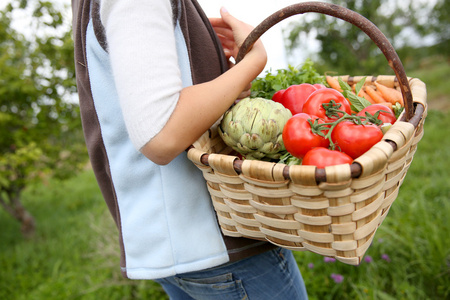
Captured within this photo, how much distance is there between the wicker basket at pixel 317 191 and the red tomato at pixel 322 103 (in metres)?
0.17

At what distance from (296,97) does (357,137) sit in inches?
13.2

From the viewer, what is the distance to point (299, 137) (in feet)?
2.81

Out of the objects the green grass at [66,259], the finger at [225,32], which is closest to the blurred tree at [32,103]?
the green grass at [66,259]

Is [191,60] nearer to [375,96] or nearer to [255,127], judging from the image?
[255,127]

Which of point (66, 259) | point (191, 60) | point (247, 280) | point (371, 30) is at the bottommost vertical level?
point (66, 259)

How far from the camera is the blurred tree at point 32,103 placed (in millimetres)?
3287

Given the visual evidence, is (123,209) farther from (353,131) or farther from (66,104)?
(66,104)

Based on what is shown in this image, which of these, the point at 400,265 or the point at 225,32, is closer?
the point at 225,32

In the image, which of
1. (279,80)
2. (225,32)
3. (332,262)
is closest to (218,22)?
(225,32)

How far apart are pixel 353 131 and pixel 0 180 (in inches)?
129

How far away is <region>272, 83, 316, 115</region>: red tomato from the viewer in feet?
3.65

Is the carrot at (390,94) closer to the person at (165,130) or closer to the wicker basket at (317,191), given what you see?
the wicker basket at (317,191)

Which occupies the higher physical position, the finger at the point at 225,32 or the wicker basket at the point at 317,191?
the finger at the point at 225,32

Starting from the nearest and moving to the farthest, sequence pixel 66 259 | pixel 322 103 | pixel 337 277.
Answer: pixel 322 103
pixel 337 277
pixel 66 259
